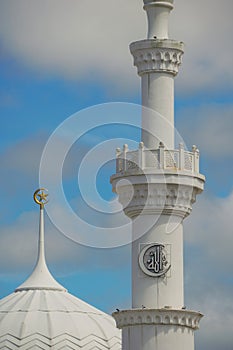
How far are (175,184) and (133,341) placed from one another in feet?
21.5

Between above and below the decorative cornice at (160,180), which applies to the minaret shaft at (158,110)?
above

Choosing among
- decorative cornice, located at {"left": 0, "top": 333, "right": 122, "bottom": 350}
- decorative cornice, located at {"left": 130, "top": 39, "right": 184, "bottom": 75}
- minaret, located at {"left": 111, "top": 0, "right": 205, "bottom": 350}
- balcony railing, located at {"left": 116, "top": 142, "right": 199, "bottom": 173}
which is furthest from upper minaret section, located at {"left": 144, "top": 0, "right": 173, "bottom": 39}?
decorative cornice, located at {"left": 0, "top": 333, "right": 122, "bottom": 350}

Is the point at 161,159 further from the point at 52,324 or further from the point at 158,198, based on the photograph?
the point at 52,324

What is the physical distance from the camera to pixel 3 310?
87.6 m

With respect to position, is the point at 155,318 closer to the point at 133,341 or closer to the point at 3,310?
the point at 133,341

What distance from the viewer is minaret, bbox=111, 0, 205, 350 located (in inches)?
2571

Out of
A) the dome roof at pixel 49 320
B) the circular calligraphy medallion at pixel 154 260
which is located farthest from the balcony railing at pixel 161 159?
the dome roof at pixel 49 320

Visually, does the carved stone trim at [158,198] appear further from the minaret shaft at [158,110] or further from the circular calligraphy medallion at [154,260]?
the minaret shaft at [158,110]

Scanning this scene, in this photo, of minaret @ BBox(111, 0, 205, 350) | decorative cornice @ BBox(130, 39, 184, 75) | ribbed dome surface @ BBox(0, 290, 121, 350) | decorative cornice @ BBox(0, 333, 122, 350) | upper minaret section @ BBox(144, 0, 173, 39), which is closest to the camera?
minaret @ BBox(111, 0, 205, 350)

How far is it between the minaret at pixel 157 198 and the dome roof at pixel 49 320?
63.7 feet

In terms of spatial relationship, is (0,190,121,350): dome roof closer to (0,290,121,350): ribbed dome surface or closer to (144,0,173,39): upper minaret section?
(0,290,121,350): ribbed dome surface

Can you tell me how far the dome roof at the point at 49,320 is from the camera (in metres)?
85.2

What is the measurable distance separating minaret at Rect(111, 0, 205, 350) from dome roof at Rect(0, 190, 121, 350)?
63.7 ft

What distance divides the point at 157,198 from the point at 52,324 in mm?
21531
